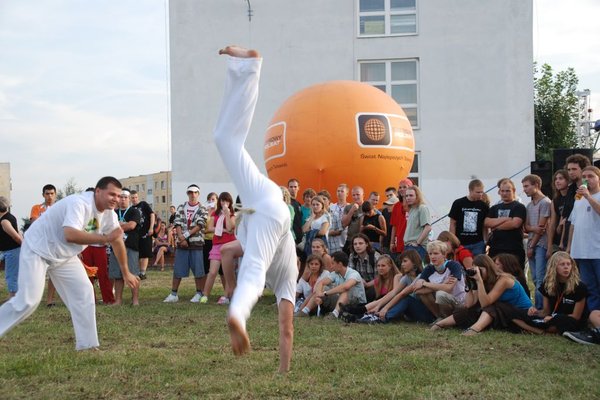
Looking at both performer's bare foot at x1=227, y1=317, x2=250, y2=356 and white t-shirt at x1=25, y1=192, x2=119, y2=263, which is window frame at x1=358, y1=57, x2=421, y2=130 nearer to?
white t-shirt at x1=25, y1=192, x2=119, y2=263

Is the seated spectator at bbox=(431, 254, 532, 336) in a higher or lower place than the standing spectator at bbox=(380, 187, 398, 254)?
lower

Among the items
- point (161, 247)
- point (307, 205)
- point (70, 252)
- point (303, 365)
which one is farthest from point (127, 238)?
point (161, 247)

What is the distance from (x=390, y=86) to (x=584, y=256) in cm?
1431

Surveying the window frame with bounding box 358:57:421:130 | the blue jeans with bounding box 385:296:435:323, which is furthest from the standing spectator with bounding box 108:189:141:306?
A: the window frame with bounding box 358:57:421:130

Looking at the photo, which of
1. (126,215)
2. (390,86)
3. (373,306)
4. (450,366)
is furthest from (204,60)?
(450,366)

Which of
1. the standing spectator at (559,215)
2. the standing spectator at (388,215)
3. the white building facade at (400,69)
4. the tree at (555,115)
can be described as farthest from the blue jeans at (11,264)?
the tree at (555,115)

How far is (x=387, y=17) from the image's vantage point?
2138 cm

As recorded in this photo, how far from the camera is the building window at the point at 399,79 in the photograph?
21.1 m

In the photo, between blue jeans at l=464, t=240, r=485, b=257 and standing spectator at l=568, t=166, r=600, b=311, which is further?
blue jeans at l=464, t=240, r=485, b=257

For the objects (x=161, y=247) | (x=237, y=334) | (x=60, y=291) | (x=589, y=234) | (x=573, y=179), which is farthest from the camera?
(x=161, y=247)

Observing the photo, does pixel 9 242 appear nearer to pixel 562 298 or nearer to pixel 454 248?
pixel 454 248

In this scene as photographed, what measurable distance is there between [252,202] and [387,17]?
17.3 meters

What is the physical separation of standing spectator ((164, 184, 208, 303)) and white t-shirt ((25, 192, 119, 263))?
5.03 metres

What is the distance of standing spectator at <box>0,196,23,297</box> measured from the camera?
10.5m
